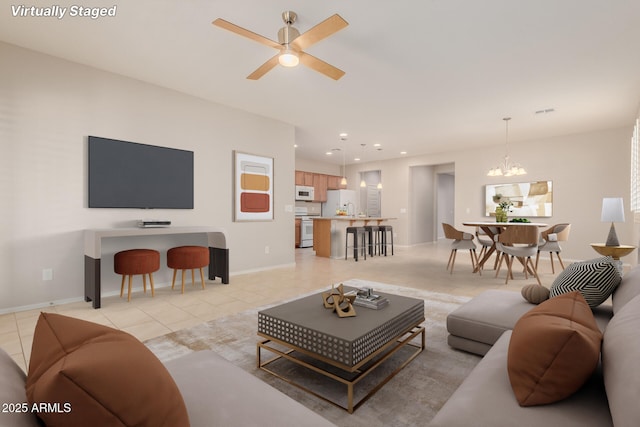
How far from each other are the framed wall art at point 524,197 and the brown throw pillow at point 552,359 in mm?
6329

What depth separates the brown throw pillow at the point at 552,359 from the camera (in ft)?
3.22

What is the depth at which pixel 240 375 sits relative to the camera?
4.10 ft

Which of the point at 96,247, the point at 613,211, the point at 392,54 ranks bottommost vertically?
the point at 96,247

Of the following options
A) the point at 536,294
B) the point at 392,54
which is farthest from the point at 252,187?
the point at 536,294

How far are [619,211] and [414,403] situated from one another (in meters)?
4.35

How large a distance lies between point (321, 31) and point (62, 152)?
3154 millimetres

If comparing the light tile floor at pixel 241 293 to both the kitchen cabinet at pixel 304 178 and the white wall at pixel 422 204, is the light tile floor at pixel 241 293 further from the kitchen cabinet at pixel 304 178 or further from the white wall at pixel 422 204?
the kitchen cabinet at pixel 304 178

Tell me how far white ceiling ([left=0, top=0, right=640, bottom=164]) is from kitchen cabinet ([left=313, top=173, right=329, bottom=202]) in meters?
4.19

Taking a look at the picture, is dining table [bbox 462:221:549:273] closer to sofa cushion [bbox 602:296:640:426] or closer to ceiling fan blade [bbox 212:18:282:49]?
ceiling fan blade [bbox 212:18:282:49]

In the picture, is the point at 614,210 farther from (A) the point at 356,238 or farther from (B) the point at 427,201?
(B) the point at 427,201

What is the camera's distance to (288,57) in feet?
8.68

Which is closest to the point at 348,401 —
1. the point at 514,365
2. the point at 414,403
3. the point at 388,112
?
the point at 414,403

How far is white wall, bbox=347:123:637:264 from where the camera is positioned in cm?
602

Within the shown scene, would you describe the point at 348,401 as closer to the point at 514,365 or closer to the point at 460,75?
the point at 514,365
